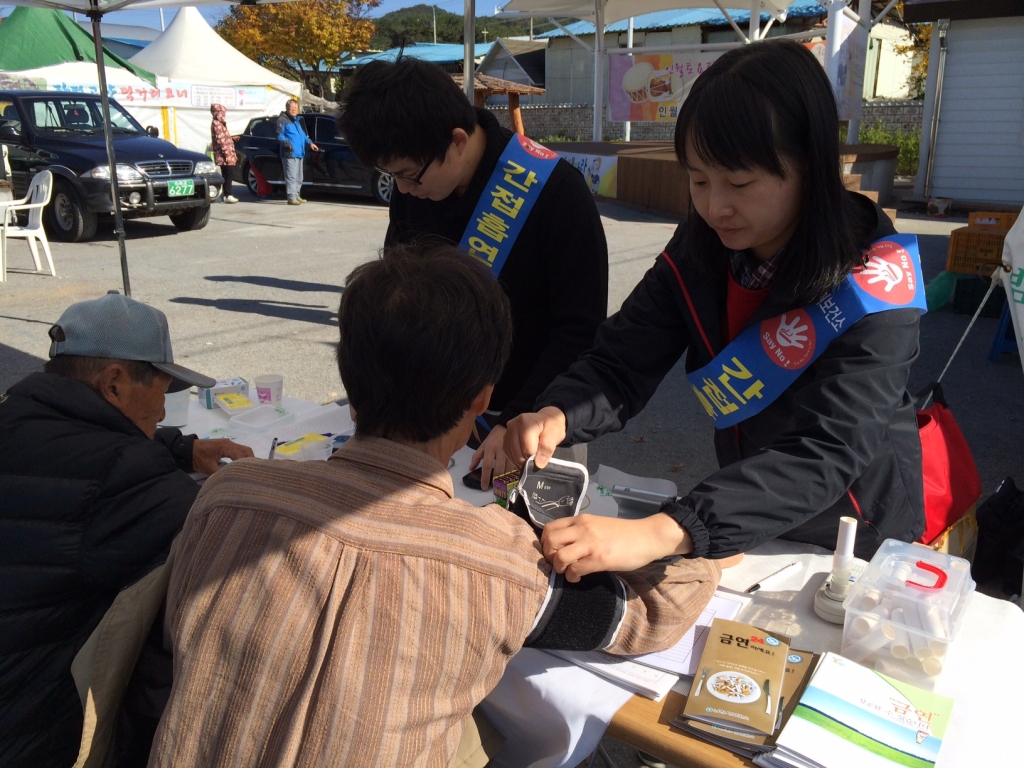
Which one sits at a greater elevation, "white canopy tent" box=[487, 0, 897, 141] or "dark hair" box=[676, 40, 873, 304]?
"white canopy tent" box=[487, 0, 897, 141]

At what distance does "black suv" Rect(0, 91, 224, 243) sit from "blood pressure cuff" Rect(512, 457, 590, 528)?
1022cm

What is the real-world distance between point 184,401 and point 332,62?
3408 centimetres

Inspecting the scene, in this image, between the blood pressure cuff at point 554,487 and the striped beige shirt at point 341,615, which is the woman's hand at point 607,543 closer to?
the striped beige shirt at point 341,615

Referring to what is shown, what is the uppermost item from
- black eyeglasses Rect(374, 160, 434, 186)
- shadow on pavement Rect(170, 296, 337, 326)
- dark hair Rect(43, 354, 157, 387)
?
black eyeglasses Rect(374, 160, 434, 186)

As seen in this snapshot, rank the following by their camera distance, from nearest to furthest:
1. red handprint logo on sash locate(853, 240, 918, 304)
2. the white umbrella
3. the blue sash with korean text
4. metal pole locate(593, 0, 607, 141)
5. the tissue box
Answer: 1. red handprint logo on sash locate(853, 240, 918, 304)
2. the blue sash with korean text
3. the tissue box
4. the white umbrella
5. metal pole locate(593, 0, 607, 141)

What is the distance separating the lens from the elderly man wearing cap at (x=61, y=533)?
155 centimetres

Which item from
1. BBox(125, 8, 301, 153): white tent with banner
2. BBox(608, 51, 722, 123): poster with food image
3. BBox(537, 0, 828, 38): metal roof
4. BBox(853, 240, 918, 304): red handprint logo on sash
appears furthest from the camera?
BBox(537, 0, 828, 38): metal roof

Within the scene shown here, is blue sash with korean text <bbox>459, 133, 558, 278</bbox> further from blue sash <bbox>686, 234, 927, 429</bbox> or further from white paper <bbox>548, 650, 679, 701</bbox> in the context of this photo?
white paper <bbox>548, 650, 679, 701</bbox>

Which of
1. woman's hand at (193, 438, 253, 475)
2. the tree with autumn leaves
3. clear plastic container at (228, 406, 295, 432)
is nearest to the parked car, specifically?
clear plastic container at (228, 406, 295, 432)

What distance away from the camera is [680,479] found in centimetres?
437

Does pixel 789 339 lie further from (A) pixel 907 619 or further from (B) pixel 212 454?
(B) pixel 212 454

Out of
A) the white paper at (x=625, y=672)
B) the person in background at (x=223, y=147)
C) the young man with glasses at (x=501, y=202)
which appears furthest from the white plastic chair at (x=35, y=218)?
the white paper at (x=625, y=672)

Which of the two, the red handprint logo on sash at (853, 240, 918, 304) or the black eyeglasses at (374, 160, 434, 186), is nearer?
the red handprint logo on sash at (853, 240, 918, 304)

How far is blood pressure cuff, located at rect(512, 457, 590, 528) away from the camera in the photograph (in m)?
1.59
